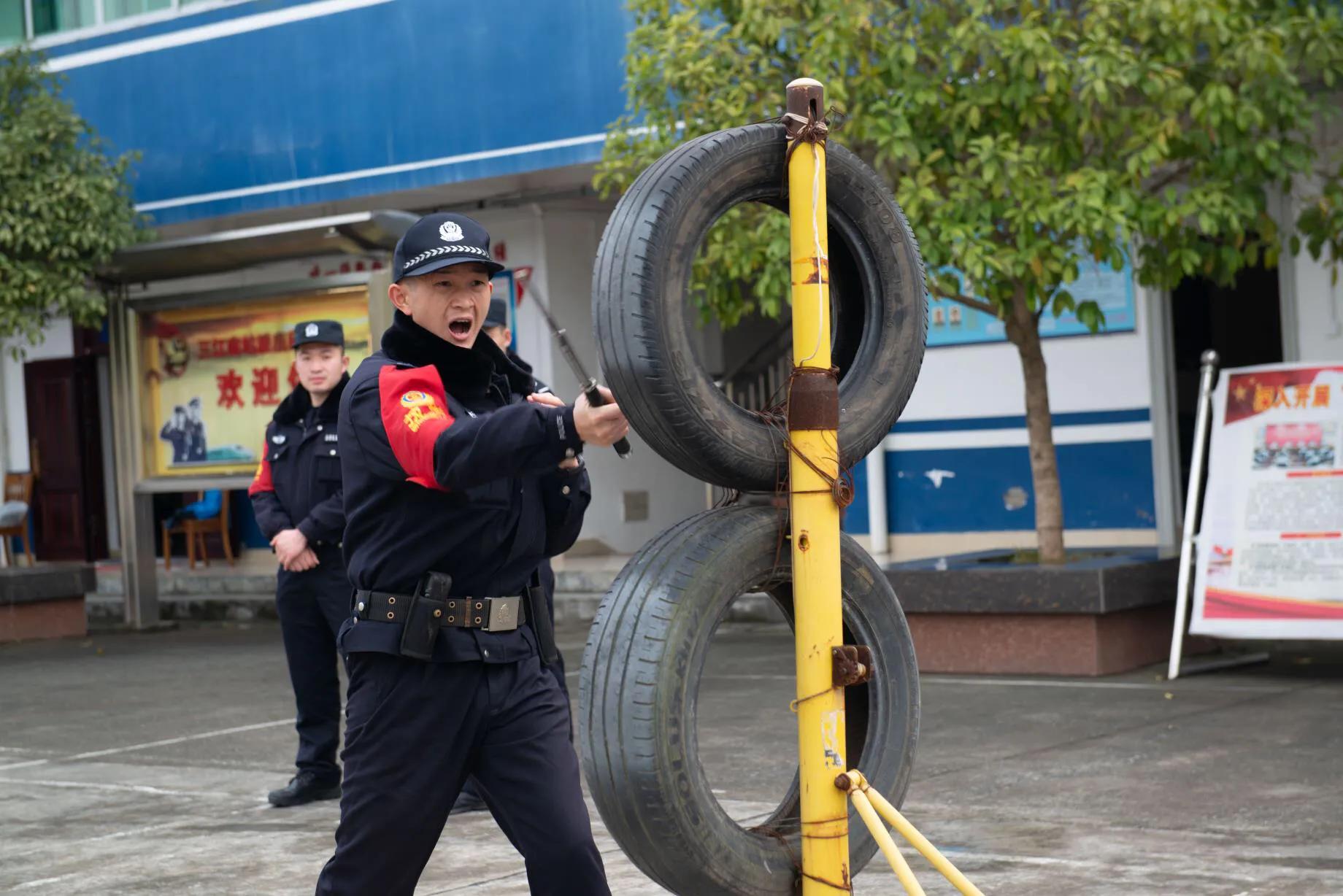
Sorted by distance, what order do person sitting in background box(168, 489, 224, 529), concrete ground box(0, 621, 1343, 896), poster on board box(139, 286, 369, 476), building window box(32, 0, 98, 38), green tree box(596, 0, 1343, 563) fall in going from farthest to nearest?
person sitting in background box(168, 489, 224, 529) < building window box(32, 0, 98, 38) < poster on board box(139, 286, 369, 476) < green tree box(596, 0, 1343, 563) < concrete ground box(0, 621, 1343, 896)

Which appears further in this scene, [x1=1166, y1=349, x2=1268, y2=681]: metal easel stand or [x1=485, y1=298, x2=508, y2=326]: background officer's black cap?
[x1=1166, y1=349, x2=1268, y2=681]: metal easel stand

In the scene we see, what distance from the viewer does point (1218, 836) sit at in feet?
18.0

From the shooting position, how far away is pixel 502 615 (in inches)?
143

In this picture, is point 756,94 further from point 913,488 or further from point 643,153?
point 913,488

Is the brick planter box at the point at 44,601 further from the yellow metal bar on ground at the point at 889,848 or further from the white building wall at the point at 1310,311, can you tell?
the yellow metal bar on ground at the point at 889,848

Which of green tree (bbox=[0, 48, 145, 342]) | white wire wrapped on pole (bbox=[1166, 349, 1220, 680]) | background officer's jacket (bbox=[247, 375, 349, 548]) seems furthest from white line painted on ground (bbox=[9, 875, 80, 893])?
green tree (bbox=[0, 48, 145, 342])

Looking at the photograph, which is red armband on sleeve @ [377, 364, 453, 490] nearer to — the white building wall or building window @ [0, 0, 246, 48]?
the white building wall

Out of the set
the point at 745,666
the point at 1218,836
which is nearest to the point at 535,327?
the point at 745,666

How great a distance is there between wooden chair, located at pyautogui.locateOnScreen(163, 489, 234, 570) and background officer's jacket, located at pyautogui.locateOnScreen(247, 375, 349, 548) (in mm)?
10689

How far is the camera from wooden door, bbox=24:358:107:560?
761 inches

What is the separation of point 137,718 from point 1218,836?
6.00 m

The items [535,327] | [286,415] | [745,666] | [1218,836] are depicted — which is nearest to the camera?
[1218,836]

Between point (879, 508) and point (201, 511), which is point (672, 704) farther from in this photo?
point (201, 511)

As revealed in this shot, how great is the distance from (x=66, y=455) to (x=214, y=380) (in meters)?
6.80
